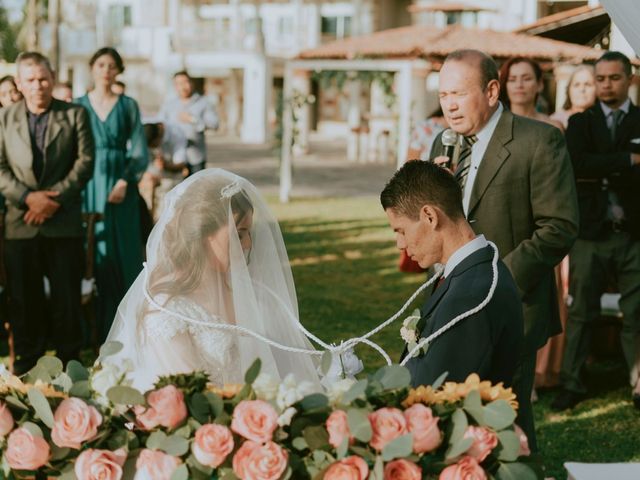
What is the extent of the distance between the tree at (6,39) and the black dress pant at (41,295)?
4111cm

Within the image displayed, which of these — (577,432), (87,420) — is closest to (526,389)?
(87,420)

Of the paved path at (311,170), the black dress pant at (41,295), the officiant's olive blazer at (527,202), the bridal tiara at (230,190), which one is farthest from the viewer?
the paved path at (311,170)

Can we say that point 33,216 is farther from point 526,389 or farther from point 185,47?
point 185,47

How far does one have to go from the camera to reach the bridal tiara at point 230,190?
3.36 meters

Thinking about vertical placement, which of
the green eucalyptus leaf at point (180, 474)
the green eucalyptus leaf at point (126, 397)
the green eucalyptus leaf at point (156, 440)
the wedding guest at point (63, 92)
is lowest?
the green eucalyptus leaf at point (180, 474)

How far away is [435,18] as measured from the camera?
37281 millimetres

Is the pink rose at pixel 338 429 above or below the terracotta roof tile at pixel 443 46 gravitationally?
below

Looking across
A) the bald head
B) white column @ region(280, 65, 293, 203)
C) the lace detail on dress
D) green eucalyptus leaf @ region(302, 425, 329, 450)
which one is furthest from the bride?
white column @ region(280, 65, 293, 203)

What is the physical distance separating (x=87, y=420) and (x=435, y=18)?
120ft

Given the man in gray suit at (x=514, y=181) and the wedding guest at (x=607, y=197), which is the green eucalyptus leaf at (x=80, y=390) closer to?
the man in gray suit at (x=514, y=181)

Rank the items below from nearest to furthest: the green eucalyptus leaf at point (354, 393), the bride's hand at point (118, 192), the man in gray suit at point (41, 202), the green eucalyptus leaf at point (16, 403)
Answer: the green eucalyptus leaf at point (354, 393)
the green eucalyptus leaf at point (16, 403)
the man in gray suit at point (41, 202)
the bride's hand at point (118, 192)

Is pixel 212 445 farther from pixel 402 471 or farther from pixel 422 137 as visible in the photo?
pixel 422 137

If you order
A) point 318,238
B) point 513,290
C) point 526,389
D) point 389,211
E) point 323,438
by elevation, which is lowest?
point 318,238

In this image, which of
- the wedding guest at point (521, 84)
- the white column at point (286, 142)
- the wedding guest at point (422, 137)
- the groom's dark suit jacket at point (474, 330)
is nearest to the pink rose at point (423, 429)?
the groom's dark suit jacket at point (474, 330)
